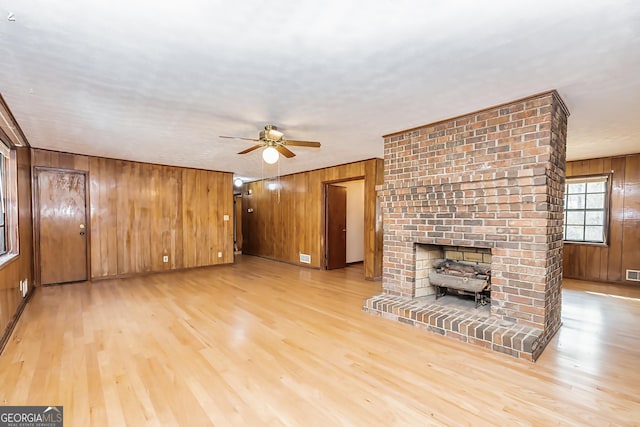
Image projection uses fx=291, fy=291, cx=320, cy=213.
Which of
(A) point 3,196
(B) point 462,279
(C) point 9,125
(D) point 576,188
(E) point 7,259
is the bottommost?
(B) point 462,279

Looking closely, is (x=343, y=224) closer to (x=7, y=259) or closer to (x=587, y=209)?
(x=587, y=209)

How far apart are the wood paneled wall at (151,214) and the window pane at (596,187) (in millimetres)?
7382

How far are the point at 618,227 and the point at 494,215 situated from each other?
4.15m

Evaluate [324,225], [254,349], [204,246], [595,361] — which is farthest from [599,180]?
[204,246]

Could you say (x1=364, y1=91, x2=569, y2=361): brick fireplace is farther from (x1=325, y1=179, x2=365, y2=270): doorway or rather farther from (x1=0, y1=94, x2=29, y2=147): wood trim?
(x1=0, y1=94, x2=29, y2=147): wood trim

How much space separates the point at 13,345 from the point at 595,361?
5156 mm

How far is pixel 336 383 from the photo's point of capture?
213 centimetres

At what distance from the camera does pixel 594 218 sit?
5.40 m

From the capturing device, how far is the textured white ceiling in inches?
61.9

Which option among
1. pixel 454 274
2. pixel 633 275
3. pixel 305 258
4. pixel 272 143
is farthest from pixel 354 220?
pixel 633 275

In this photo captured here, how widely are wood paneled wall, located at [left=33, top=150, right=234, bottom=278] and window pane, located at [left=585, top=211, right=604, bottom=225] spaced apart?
7.38 metres

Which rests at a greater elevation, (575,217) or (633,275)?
(575,217)

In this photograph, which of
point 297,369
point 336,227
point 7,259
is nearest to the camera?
point 297,369

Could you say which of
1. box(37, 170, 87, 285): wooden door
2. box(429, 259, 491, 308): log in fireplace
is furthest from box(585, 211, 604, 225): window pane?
box(37, 170, 87, 285): wooden door
